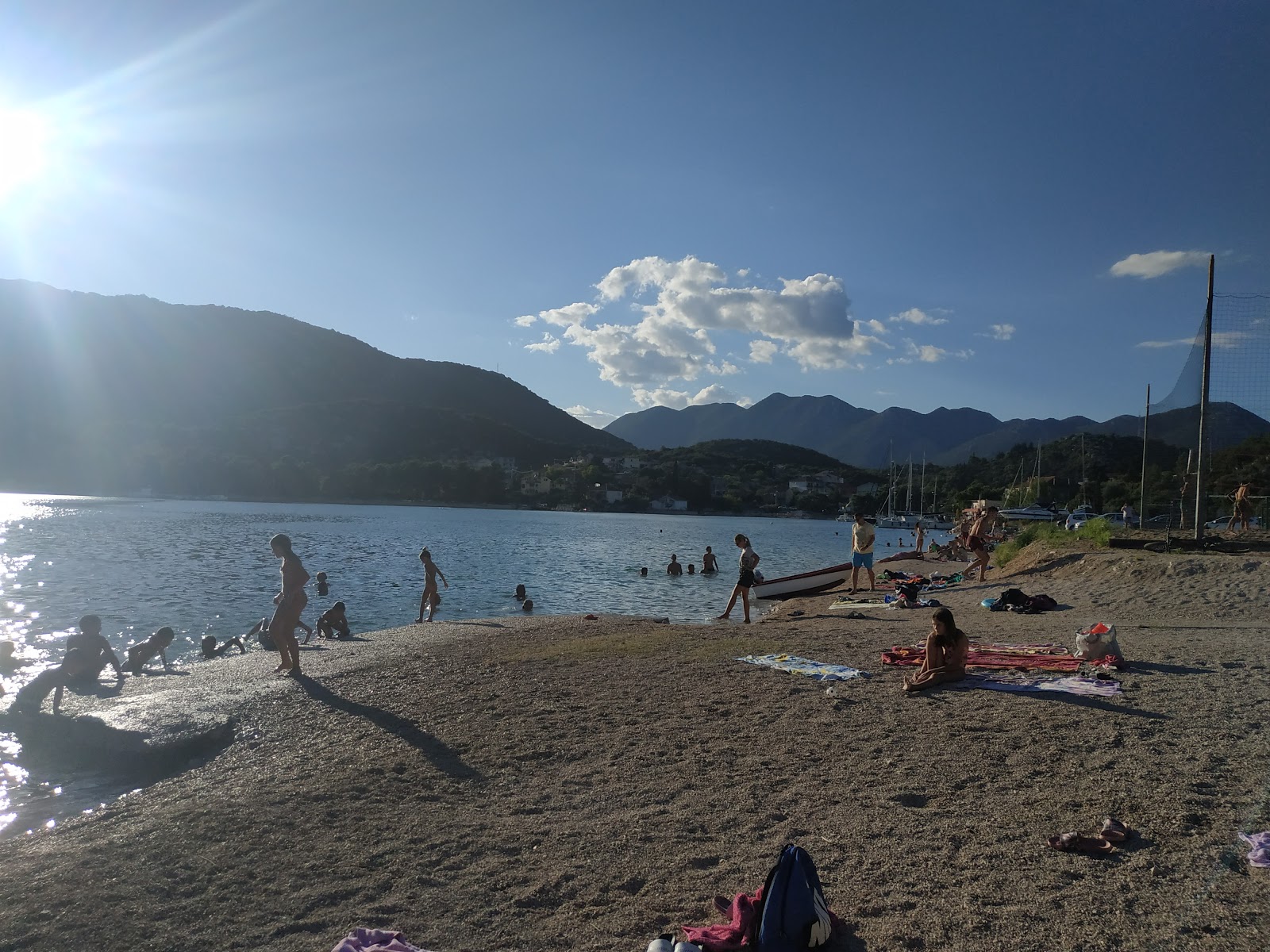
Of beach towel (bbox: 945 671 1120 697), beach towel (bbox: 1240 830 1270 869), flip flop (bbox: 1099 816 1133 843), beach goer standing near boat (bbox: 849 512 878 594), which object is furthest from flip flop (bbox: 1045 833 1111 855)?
beach goer standing near boat (bbox: 849 512 878 594)

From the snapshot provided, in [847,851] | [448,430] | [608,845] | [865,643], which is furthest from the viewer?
[448,430]

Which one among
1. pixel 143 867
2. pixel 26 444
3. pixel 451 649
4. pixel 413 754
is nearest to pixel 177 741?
pixel 413 754

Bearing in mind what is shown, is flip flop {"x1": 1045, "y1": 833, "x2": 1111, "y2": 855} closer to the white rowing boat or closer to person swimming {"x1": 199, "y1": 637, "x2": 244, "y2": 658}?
person swimming {"x1": 199, "y1": 637, "x2": 244, "y2": 658}

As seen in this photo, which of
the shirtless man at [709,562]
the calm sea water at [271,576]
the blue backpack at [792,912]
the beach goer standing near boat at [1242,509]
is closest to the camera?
the blue backpack at [792,912]

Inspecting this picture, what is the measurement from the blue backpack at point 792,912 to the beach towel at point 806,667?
5201 mm

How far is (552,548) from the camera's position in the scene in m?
44.8

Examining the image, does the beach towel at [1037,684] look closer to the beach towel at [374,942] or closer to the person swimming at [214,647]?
the beach towel at [374,942]

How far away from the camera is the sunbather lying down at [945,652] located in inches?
305

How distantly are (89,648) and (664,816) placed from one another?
336 inches

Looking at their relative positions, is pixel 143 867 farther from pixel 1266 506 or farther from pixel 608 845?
pixel 1266 506

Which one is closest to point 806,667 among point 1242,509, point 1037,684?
point 1037,684

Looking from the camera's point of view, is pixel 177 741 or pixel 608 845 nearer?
pixel 608 845

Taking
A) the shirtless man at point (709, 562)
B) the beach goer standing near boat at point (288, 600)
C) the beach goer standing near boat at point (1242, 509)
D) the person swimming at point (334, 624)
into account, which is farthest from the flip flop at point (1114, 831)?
the shirtless man at point (709, 562)

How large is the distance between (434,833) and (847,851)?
2575 mm
